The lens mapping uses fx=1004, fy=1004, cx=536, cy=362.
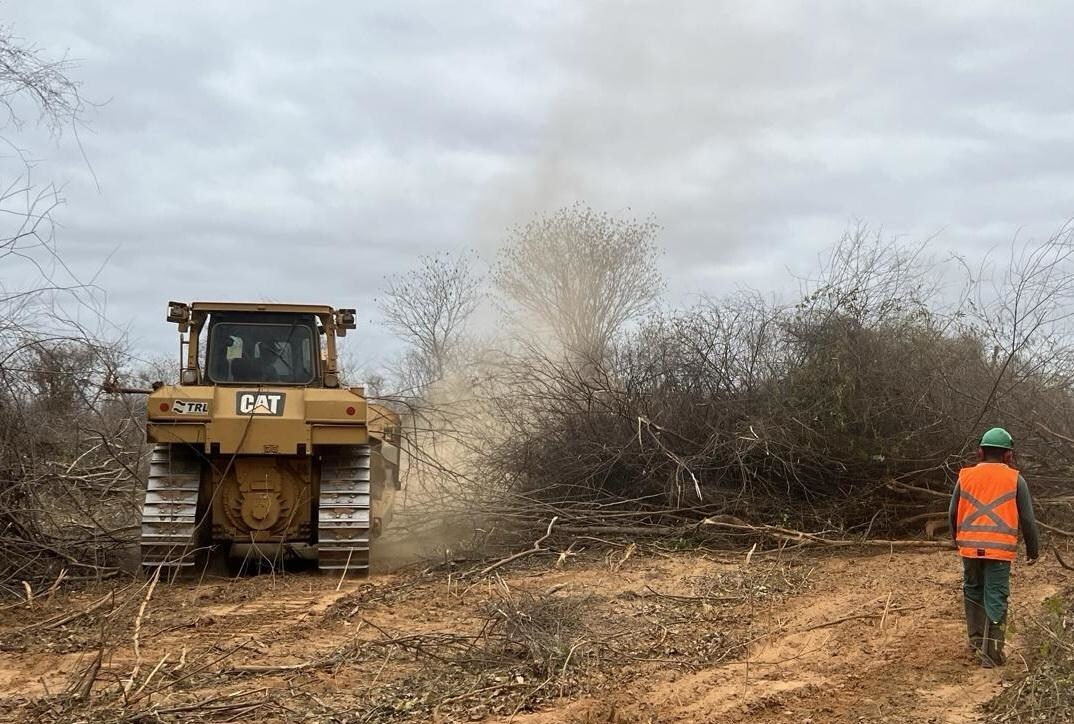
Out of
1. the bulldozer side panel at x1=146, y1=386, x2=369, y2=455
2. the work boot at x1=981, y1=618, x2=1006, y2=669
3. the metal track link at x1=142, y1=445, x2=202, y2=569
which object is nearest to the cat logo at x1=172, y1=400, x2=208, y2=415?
the bulldozer side panel at x1=146, y1=386, x2=369, y2=455

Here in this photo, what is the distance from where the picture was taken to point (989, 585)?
5.73 meters

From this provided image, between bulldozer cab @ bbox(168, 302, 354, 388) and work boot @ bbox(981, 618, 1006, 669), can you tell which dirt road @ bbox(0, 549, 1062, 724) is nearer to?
work boot @ bbox(981, 618, 1006, 669)

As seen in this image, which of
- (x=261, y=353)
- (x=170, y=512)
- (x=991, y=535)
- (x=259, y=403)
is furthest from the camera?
(x=261, y=353)

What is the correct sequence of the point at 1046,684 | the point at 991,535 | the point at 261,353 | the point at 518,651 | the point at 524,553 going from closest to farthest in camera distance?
the point at 1046,684 → the point at 518,651 → the point at 991,535 → the point at 524,553 → the point at 261,353

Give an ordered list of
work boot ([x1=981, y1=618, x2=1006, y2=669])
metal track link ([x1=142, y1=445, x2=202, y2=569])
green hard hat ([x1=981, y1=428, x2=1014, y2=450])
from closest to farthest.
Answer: work boot ([x1=981, y1=618, x2=1006, y2=669]) → green hard hat ([x1=981, y1=428, x2=1014, y2=450]) → metal track link ([x1=142, y1=445, x2=202, y2=569])

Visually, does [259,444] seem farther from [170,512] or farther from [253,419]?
[170,512]

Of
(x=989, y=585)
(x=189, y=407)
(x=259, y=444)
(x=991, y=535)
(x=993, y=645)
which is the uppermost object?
(x=189, y=407)

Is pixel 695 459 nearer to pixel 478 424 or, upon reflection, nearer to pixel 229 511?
pixel 478 424

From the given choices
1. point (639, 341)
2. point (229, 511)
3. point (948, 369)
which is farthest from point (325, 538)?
point (948, 369)

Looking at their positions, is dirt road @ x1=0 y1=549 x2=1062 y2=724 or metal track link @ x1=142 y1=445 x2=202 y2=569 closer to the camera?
dirt road @ x1=0 y1=549 x2=1062 y2=724

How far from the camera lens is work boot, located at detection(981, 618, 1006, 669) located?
5.59 metres

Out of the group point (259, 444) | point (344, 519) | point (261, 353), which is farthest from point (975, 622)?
point (261, 353)

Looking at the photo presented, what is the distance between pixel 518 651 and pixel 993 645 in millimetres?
2667

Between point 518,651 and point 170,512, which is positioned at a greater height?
point 170,512
